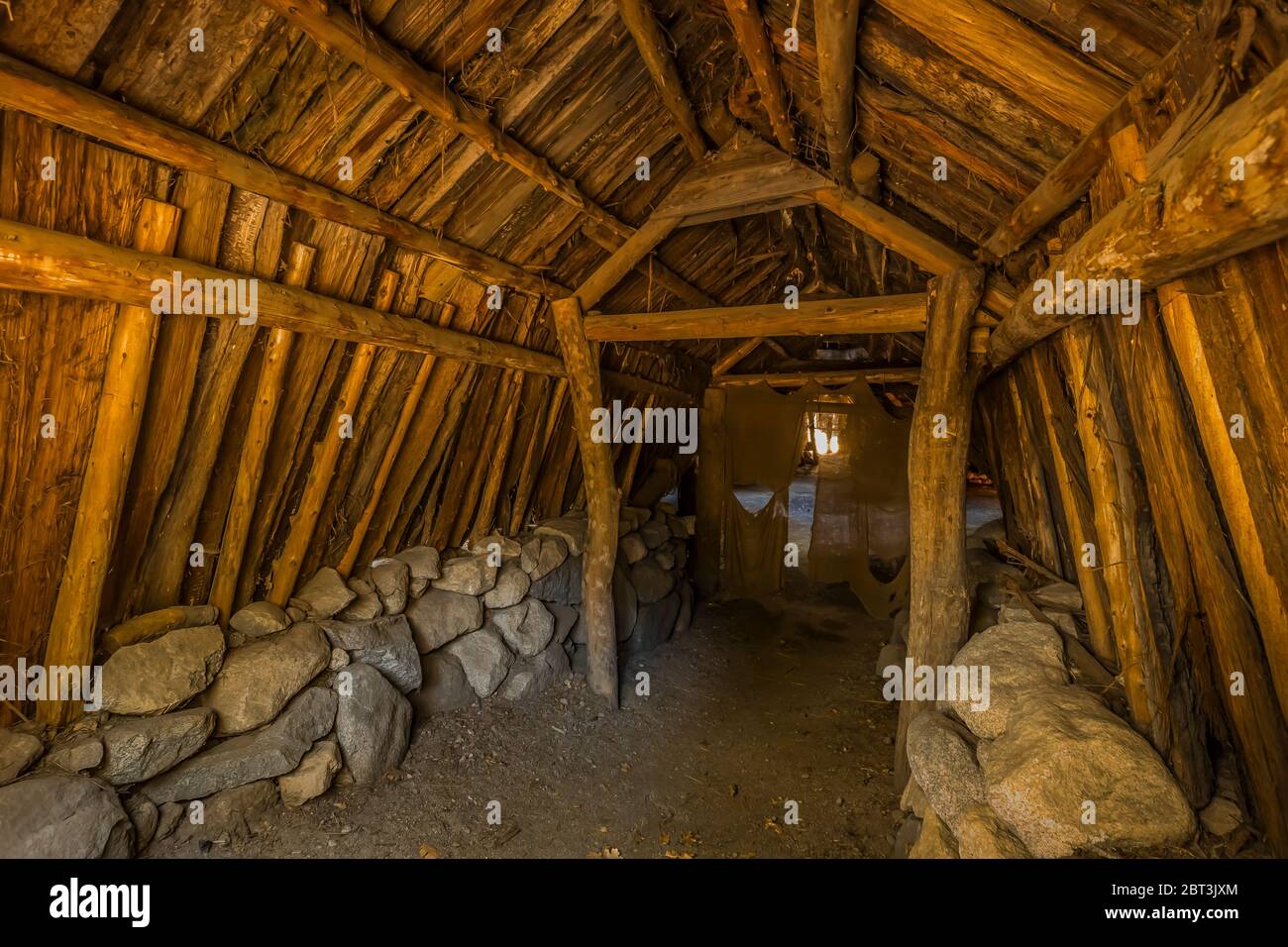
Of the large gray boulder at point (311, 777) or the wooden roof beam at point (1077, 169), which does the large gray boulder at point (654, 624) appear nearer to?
the large gray boulder at point (311, 777)

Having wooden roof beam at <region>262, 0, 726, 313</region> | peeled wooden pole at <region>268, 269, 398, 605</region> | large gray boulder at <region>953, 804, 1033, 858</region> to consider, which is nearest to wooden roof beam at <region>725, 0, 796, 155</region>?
wooden roof beam at <region>262, 0, 726, 313</region>

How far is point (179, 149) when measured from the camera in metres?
2.05

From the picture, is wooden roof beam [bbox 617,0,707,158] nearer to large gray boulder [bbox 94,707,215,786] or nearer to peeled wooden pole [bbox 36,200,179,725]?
peeled wooden pole [bbox 36,200,179,725]

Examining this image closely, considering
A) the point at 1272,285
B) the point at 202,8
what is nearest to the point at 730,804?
the point at 1272,285

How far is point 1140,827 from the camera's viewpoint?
1815mm

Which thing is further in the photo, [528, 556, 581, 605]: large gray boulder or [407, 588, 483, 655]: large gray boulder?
[528, 556, 581, 605]: large gray boulder

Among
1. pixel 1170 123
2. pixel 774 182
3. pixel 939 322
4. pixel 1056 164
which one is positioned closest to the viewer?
pixel 1170 123

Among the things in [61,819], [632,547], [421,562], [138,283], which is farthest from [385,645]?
[632,547]

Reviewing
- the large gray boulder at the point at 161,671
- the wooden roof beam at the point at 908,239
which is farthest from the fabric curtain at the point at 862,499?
the large gray boulder at the point at 161,671

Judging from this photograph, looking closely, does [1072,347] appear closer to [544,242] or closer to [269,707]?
[544,242]

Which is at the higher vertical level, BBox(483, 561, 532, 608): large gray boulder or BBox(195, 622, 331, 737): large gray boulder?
BBox(483, 561, 532, 608): large gray boulder

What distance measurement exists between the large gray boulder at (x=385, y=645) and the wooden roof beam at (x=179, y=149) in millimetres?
2257

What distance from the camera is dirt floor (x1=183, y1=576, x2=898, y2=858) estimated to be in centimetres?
301

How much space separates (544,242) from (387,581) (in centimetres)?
249
